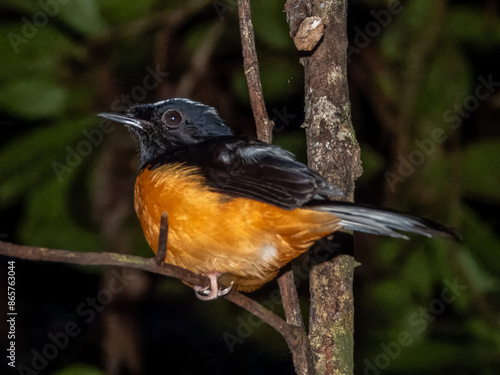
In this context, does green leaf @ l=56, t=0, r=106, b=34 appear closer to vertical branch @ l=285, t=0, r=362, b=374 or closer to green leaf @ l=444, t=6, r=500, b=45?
vertical branch @ l=285, t=0, r=362, b=374

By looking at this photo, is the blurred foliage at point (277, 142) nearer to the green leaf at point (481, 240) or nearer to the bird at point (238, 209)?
the green leaf at point (481, 240)

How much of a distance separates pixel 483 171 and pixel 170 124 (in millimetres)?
1592

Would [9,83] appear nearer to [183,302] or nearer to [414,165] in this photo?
[183,302]

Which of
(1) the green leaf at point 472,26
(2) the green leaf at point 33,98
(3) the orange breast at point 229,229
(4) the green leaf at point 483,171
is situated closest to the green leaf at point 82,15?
(2) the green leaf at point 33,98

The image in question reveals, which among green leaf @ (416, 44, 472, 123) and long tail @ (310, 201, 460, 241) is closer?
long tail @ (310, 201, 460, 241)

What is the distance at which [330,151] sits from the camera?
1987mm

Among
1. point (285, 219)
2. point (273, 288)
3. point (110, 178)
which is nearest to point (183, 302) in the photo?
point (273, 288)

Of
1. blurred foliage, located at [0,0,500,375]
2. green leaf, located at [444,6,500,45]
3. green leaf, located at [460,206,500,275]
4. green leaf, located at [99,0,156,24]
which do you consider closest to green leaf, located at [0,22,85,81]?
blurred foliage, located at [0,0,500,375]

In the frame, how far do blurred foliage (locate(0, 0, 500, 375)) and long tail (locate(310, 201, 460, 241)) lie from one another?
136 cm

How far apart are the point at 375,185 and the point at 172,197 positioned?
158 cm

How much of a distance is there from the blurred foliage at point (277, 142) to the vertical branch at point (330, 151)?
0.89m

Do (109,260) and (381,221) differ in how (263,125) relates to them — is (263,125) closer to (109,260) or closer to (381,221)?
(381,221)

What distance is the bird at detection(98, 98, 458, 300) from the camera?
1.67 meters

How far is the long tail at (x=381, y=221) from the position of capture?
1.45 metres
